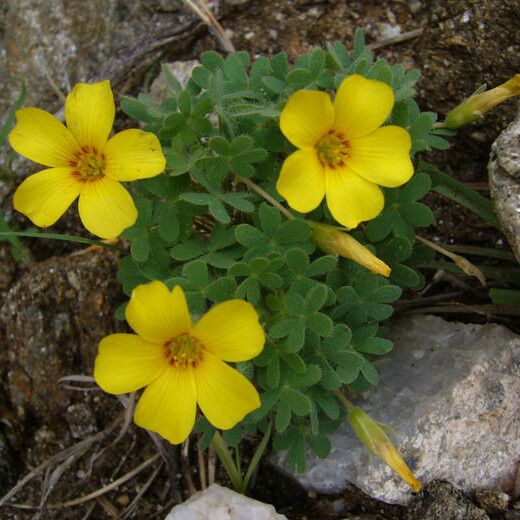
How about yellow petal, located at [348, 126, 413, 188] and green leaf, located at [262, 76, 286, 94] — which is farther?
green leaf, located at [262, 76, 286, 94]

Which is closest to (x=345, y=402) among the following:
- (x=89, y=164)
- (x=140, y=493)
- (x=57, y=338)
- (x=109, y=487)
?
(x=140, y=493)

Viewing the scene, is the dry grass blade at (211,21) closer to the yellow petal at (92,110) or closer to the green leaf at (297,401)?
the yellow petal at (92,110)

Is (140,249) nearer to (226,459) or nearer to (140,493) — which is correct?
(226,459)

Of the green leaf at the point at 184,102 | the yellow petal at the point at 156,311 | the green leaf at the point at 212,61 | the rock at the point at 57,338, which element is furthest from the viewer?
the rock at the point at 57,338

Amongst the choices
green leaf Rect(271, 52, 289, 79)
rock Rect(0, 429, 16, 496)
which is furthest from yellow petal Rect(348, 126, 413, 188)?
rock Rect(0, 429, 16, 496)

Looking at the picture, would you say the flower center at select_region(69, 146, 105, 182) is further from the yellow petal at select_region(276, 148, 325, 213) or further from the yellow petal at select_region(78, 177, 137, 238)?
the yellow petal at select_region(276, 148, 325, 213)

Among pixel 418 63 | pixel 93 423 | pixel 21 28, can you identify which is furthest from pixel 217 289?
pixel 21 28

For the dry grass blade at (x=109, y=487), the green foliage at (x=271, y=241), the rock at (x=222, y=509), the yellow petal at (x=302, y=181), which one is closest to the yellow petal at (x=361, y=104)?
the yellow petal at (x=302, y=181)
